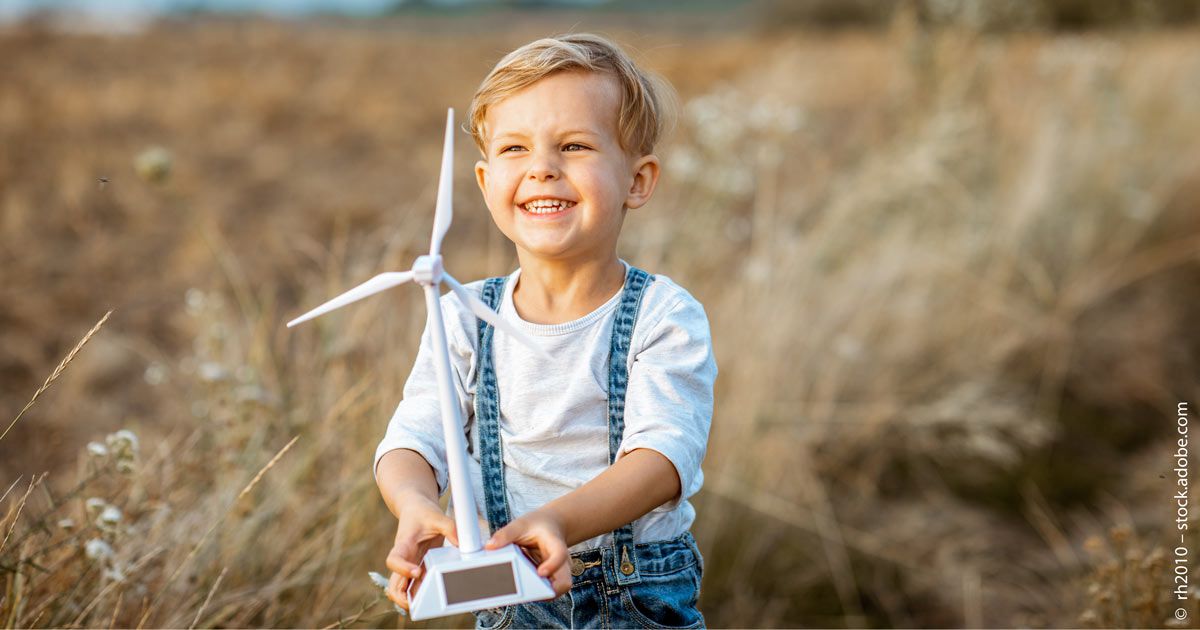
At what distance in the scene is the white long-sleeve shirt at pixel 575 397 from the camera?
1660mm

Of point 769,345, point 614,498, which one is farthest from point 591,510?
point 769,345

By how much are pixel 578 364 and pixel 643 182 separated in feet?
1.14

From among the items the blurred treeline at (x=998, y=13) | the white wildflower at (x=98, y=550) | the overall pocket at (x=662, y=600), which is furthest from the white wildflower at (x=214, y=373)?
the blurred treeline at (x=998, y=13)

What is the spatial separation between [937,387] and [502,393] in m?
3.14

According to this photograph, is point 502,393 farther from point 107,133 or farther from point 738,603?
point 107,133

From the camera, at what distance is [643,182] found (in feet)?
5.85

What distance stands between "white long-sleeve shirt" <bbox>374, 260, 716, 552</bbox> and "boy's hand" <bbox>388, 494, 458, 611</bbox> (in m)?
0.19

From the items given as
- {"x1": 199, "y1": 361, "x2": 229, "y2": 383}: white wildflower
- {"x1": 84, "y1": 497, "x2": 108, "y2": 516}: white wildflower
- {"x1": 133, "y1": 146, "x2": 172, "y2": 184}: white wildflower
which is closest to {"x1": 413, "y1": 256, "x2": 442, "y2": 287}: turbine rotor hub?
{"x1": 84, "y1": 497, "x2": 108, "y2": 516}: white wildflower

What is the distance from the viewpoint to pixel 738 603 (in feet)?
10.8

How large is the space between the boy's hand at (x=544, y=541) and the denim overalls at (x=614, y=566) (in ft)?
0.88

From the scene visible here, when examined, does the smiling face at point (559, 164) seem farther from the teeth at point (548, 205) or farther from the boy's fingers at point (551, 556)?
the boy's fingers at point (551, 556)

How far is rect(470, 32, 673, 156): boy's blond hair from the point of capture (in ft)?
5.36

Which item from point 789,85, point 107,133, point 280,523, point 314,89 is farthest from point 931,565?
A: point 314,89

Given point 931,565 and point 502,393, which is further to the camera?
point 931,565
